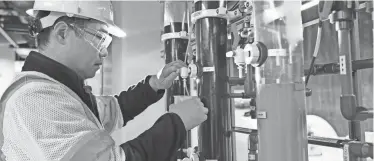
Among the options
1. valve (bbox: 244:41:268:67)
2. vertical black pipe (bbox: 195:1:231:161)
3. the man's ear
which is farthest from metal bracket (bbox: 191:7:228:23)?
the man's ear

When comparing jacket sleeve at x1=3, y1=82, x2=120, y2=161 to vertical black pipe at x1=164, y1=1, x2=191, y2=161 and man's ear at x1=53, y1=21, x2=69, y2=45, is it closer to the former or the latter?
man's ear at x1=53, y1=21, x2=69, y2=45

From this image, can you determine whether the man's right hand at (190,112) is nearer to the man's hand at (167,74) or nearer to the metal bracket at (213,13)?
the man's hand at (167,74)

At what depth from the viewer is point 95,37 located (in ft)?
3.91

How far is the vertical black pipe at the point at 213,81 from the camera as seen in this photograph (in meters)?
1.39

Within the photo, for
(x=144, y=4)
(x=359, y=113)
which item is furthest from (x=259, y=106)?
(x=144, y=4)

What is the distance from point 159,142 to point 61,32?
51 centimetres

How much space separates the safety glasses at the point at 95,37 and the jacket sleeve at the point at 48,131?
0.25 meters

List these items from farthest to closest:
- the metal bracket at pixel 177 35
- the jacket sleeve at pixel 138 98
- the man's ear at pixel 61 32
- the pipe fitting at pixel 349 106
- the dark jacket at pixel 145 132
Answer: the metal bracket at pixel 177 35 → the jacket sleeve at pixel 138 98 → the man's ear at pixel 61 32 → the dark jacket at pixel 145 132 → the pipe fitting at pixel 349 106

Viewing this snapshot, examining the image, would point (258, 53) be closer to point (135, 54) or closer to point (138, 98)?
point (138, 98)

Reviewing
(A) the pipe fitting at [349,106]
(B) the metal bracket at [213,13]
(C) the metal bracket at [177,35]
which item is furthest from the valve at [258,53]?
(C) the metal bracket at [177,35]

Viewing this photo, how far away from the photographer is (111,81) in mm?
2824

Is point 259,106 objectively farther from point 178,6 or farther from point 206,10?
point 178,6

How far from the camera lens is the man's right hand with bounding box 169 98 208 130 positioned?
104 cm

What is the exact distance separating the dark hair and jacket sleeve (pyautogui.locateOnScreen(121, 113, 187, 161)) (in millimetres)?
472
